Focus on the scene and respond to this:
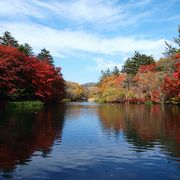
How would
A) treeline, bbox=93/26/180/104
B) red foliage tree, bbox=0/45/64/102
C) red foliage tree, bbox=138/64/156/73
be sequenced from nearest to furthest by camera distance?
red foliage tree, bbox=0/45/64/102 < treeline, bbox=93/26/180/104 < red foliage tree, bbox=138/64/156/73

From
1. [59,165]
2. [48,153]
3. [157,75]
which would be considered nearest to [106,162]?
[59,165]

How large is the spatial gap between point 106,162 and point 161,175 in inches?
105

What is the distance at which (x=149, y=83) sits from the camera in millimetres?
83812

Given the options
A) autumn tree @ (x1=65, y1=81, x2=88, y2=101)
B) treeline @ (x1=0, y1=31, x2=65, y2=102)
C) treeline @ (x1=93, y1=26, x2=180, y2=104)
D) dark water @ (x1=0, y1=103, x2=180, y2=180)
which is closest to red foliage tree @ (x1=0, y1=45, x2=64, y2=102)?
treeline @ (x1=0, y1=31, x2=65, y2=102)

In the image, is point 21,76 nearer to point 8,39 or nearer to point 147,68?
point 8,39

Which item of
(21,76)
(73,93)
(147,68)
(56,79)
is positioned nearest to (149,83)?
(147,68)

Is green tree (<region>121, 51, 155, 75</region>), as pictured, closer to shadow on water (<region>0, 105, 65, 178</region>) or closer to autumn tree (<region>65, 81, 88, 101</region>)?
autumn tree (<region>65, 81, 88, 101</region>)

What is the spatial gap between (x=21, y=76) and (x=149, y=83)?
3633cm

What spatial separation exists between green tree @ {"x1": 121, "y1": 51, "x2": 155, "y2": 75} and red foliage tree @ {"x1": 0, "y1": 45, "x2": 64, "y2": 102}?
40595 millimetres

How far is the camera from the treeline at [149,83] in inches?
2724

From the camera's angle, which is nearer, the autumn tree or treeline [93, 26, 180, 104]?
treeline [93, 26, 180, 104]

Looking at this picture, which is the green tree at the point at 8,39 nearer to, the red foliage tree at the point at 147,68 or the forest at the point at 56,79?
the forest at the point at 56,79

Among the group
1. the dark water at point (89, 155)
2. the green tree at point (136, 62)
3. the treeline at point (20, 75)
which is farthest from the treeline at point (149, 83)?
the dark water at point (89, 155)

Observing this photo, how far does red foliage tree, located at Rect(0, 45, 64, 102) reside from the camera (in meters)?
50.9
